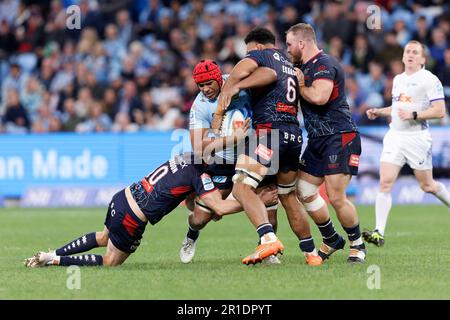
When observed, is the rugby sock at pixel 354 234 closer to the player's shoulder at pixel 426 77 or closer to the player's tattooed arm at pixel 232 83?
the player's tattooed arm at pixel 232 83

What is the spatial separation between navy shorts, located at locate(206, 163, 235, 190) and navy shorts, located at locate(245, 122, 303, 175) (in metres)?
0.41

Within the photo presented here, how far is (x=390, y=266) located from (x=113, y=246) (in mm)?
2788

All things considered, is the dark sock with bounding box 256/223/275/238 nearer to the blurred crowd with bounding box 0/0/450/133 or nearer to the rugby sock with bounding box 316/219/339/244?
the rugby sock with bounding box 316/219/339/244

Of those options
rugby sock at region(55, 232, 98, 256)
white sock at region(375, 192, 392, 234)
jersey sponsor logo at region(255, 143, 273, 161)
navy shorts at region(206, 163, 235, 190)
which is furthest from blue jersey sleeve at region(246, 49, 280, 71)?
white sock at region(375, 192, 392, 234)

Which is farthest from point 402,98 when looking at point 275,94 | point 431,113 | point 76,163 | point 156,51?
point 156,51

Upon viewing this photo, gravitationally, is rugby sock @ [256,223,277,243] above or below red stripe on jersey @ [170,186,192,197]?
below

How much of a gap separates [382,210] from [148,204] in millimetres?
3738

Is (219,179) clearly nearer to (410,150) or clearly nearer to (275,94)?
(275,94)

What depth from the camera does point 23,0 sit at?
26672 millimetres

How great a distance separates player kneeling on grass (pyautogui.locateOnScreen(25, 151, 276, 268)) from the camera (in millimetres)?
9680

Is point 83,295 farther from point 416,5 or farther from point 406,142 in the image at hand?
point 416,5

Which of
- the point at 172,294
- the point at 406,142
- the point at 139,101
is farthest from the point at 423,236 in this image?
the point at 139,101

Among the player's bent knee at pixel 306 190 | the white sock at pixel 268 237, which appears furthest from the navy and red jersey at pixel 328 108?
the white sock at pixel 268 237

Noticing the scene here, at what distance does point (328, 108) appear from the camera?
397 inches
